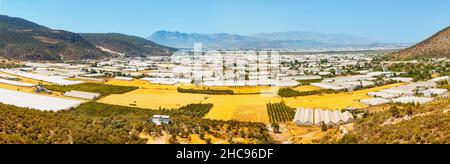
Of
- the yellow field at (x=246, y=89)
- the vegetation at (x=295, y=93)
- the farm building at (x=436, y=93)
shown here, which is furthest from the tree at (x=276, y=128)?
the yellow field at (x=246, y=89)

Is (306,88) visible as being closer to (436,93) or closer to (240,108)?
(436,93)

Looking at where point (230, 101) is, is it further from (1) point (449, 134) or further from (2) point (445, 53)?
(2) point (445, 53)

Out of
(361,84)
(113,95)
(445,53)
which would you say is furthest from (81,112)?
(445,53)

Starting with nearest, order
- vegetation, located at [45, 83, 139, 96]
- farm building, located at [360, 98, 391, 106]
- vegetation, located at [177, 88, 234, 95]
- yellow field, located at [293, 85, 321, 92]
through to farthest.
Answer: farm building, located at [360, 98, 391, 106]
vegetation, located at [177, 88, 234, 95]
vegetation, located at [45, 83, 139, 96]
yellow field, located at [293, 85, 321, 92]

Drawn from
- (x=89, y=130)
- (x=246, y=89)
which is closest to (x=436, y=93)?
(x=246, y=89)

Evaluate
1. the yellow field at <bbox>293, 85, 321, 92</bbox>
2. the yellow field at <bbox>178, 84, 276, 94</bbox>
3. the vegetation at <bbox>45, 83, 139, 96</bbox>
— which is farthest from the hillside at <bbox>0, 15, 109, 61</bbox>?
the yellow field at <bbox>293, 85, 321, 92</bbox>

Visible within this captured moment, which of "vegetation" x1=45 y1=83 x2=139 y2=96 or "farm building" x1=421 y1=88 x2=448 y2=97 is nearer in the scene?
"farm building" x1=421 y1=88 x2=448 y2=97

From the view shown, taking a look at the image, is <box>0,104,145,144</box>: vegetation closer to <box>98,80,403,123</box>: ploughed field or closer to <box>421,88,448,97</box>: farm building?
<box>98,80,403,123</box>: ploughed field
